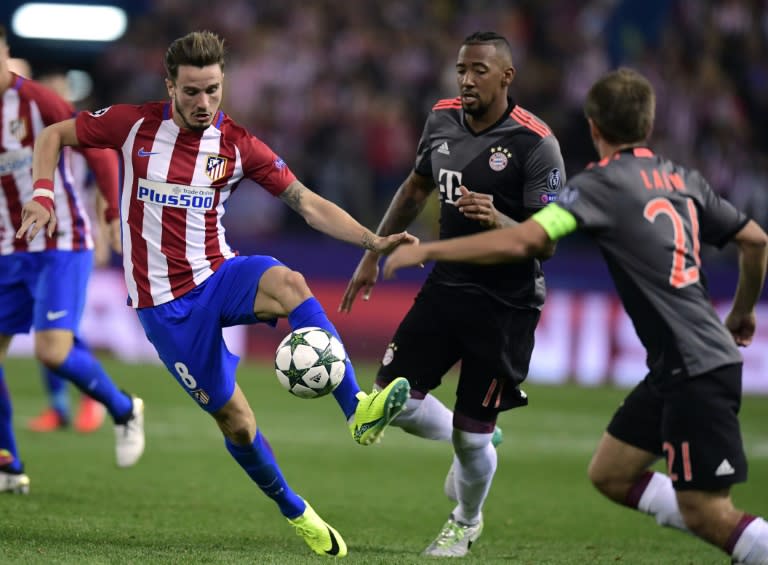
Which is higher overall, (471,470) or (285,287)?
(285,287)

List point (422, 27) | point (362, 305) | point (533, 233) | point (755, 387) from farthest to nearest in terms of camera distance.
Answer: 1. point (422, 27)
2. point (362, 305)
3. point (755, 387)
4. point (533, 233)

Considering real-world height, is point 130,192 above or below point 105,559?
above

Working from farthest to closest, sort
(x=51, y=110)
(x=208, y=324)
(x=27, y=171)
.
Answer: (x=27, y=171)
(x=51, y=110)
(x=208, y=324)

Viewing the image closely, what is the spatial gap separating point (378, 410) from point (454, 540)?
124cm

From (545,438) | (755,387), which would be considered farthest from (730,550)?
(755,387)

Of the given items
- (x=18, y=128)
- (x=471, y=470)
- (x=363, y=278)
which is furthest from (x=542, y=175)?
(x=18, y=128)

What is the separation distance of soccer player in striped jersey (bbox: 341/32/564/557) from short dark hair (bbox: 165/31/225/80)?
4.09 ft

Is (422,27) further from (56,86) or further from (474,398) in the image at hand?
(474,398)

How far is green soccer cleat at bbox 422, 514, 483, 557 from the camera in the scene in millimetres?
6188

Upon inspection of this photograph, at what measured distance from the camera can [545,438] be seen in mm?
11328

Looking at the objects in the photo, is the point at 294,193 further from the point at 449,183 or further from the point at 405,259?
the point at 405,259

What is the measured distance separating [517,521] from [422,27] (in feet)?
37.9

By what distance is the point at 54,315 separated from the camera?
25.8ft

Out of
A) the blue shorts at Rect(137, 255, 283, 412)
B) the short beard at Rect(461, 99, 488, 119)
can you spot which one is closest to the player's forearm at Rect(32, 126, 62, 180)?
the blue shorts at Rect(137, 255, 283, 412)
